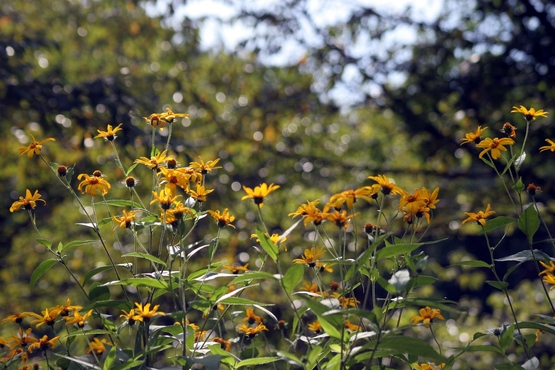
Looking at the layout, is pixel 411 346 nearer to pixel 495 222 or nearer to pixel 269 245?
pixel 269 245

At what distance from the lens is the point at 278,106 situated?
5094 millimetres

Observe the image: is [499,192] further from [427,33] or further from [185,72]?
[185,72]

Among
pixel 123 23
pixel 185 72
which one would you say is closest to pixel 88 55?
pixel 123 23

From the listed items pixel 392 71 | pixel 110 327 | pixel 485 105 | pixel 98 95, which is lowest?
pixel 485 105

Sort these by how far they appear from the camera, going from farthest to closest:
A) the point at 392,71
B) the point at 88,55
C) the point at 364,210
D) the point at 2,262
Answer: the point at 88,55, the point at 2,262, the point at 364,210, the point at 392,71

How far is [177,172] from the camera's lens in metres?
1.27

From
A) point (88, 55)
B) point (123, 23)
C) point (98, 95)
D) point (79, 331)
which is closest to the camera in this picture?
point (79, 331)

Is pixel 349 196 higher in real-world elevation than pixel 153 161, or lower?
lower

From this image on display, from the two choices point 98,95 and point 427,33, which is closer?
point 98,95

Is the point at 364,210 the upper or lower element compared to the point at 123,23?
lower

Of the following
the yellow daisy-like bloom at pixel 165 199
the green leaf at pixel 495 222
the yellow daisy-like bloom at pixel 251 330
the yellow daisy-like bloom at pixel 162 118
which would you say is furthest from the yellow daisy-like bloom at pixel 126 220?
the green leaf at pixel 495 222

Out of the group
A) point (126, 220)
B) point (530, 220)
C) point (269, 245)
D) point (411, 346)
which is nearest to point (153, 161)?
point (126, 220)

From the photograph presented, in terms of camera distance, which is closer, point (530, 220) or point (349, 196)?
point (349, 196)

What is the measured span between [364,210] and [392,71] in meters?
1.10
